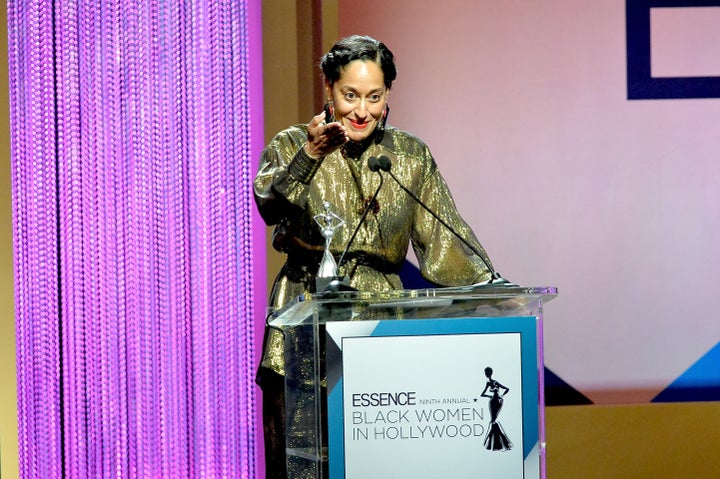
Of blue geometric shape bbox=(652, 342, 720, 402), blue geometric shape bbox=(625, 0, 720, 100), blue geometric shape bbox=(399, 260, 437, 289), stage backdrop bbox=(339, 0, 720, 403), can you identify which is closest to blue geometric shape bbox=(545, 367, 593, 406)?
stage backdrop bbox=(339, 0, 720, 403)

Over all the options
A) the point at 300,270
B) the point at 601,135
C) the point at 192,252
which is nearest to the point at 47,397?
the point at 192,252

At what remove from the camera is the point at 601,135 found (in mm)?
3654

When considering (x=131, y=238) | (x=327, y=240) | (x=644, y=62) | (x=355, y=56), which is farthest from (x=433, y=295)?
(x=644, y=62)

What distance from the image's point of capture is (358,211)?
2.46m

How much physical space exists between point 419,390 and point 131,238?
60.5 inches

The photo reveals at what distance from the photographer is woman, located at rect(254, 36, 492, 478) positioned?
2369mm

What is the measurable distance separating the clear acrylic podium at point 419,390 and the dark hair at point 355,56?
2.57 ft

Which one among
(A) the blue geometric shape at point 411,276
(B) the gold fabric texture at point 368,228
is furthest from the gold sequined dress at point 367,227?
(A) the blue geometric shape at point 411,276

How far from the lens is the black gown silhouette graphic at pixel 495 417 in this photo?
5.82 feet

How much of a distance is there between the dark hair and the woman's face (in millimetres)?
12

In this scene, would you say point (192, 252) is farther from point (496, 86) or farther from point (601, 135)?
point (601, 135)

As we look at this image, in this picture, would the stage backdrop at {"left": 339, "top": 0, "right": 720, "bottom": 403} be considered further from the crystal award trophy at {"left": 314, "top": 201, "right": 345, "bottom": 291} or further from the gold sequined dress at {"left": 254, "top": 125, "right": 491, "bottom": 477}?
the crystal award trophy at {"left": 314, "top": 201, "right": 345, "bottom": 291}

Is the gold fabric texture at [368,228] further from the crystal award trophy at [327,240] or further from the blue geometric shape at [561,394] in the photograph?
the blue geometric shape at [561,394]

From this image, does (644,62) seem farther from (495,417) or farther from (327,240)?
(495,417)
